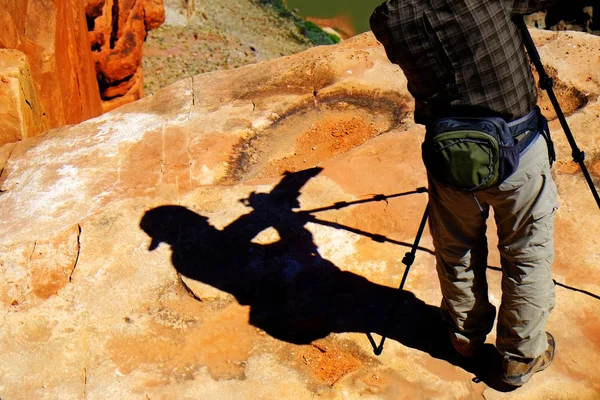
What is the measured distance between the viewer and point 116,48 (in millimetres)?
11297

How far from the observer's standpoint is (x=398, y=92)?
5230mm

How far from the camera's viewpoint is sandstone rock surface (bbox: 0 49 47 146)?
5148 mm

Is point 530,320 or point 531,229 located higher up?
point 531,229

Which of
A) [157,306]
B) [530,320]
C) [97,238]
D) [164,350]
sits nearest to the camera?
[530,320]

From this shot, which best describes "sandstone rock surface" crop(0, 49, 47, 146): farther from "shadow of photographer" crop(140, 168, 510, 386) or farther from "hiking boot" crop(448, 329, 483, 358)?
"hiking boot" crop(448, 329, 483, 358)

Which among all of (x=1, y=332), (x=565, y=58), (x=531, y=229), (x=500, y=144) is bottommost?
(x=1, y=332)

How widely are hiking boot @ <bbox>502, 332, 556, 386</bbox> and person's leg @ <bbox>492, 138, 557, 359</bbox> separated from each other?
0.13 ft

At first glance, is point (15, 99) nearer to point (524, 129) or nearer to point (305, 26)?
point (524, 129)

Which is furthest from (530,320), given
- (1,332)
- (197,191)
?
(1,332)

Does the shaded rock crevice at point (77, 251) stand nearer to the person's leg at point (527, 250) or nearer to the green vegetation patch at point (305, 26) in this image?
the person's leg at point (527, 250)

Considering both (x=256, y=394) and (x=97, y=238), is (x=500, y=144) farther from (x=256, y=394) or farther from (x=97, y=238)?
(x=97, y=238)

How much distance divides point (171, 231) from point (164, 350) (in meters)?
0.82

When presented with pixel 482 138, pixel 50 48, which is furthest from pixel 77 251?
pixel 50 48

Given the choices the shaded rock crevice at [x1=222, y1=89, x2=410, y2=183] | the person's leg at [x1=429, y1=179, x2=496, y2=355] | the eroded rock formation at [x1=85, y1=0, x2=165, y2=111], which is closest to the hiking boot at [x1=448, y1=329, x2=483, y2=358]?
the person's leg at [x1=429, y1=179, x2=496, y2=355]
